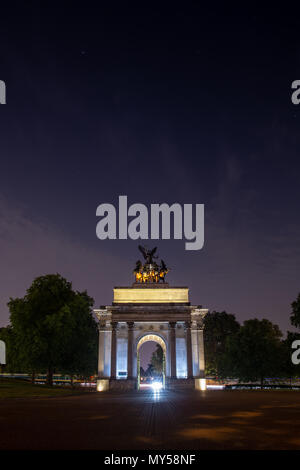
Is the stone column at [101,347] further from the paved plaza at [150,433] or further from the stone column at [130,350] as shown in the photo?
the paved plaza at [150,433]

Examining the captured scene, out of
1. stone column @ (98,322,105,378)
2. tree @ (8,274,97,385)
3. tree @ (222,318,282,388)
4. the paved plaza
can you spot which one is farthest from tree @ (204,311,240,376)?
the paved plaza

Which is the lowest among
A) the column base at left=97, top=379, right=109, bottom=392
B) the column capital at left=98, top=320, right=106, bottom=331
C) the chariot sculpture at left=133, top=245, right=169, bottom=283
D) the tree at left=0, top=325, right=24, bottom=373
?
the column base at left=97, top=379, right=109, bottom=392

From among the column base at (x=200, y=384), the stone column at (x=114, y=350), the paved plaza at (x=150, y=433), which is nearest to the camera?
the paved plaza at (x=150, y=433)

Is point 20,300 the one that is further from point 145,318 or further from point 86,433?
point 86,433

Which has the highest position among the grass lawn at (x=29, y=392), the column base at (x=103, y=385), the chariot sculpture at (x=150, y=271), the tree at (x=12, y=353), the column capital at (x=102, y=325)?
the chariot sculpture at (x=150, y=271)

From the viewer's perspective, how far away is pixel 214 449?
9.03 meters

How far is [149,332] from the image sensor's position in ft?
202

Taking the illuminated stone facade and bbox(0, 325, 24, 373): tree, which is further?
the illuminated stone facade

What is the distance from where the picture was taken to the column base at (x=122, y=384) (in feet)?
180

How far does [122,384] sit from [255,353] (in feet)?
80.7

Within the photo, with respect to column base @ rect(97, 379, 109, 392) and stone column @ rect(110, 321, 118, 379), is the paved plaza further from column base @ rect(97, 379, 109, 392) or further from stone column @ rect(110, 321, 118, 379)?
stone column @ rect(110, 321, 118, 379)

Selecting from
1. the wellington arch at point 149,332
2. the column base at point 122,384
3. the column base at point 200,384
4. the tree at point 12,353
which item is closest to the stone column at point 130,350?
the wellington arch at point 149,332

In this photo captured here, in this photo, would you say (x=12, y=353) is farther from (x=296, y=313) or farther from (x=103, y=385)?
(x=296, y=313)

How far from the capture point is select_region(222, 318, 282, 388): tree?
2464 inches
